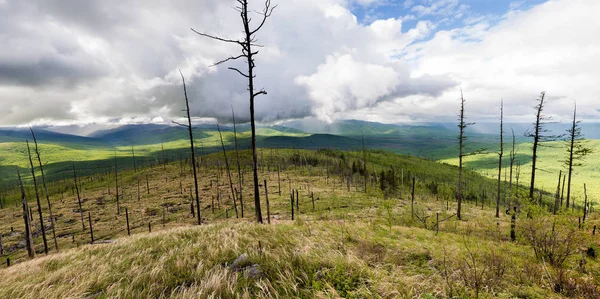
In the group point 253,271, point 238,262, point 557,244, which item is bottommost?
point 557,244

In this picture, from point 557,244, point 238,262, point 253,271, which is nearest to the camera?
point 253,271

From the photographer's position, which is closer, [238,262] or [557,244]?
[238,262]

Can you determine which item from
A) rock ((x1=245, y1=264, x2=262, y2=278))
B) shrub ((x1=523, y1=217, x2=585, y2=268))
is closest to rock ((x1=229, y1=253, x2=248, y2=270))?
rock ((x1=245, y1=264, x2=262, y2=278))

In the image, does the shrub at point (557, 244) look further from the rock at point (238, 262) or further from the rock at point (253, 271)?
the rock at point (238, 262)

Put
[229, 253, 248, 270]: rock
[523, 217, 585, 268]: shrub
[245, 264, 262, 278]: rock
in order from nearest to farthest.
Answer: [245, 264, 262, 278]: rock, [229, 253, 248, 270]: rock, [523, 217, 585, 268]: shrub

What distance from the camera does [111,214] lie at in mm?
64312

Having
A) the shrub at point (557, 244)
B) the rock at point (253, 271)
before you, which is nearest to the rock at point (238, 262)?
the rock at point (253, 271)

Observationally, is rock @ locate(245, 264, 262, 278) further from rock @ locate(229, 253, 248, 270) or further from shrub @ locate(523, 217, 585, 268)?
shrub @ locate(523, 217, 585, 268)

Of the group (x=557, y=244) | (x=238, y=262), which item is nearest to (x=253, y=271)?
(x=238, y=262)

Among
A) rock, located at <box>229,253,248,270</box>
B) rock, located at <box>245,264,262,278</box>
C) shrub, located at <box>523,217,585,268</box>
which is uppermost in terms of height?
rock, located at <box>245,264,262,278</box>

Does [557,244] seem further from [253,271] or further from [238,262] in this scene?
[238,262]

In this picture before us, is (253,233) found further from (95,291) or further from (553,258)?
(553,258)

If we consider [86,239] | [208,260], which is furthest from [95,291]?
[86,239]

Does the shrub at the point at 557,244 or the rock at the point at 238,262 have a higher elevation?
the rock at the point at 238,262
